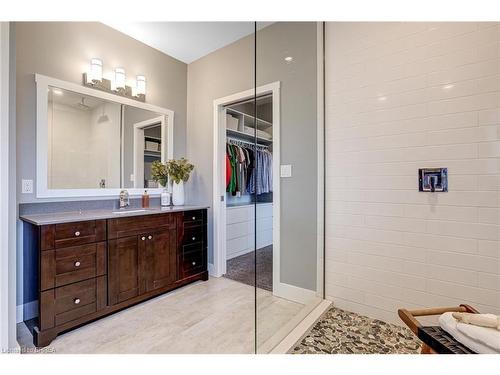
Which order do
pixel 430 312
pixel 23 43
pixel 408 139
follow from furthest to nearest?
1. pixel 23 43
2. pixel 408 139
3. pixel 430 312

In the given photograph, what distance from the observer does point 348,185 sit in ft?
6.49

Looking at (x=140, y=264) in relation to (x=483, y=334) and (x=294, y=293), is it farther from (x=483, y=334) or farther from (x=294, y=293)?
(x=483, y=334)

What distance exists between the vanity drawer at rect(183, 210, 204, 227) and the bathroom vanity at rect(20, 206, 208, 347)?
0.02 meters

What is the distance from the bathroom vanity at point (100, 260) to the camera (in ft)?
5.04

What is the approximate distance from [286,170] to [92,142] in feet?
5.82

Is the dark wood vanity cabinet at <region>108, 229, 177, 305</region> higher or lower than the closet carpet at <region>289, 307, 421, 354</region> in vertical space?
higher

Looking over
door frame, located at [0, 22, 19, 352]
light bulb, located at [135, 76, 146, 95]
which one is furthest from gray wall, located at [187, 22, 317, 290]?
door frame, located at [0, 22, 19, 352]

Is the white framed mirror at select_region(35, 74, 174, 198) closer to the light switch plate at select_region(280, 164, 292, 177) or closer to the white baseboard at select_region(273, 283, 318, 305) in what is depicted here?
the light switch plate at select_region(280, 164, 292, 177)

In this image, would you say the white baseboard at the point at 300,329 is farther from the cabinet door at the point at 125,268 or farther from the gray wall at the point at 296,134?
the cabinet door at the point at 125,268

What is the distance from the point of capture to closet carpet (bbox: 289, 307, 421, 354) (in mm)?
1487

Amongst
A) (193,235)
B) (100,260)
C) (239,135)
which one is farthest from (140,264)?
(239,135)

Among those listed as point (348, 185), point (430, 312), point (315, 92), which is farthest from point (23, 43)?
point (430, 312)

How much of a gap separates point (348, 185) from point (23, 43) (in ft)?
8.98
